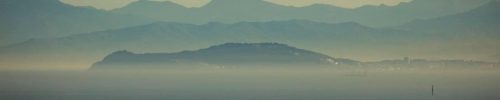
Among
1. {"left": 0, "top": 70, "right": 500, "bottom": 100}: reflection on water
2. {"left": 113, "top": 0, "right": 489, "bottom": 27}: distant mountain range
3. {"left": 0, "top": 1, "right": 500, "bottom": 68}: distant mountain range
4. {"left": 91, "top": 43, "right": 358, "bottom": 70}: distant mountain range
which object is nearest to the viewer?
{"left": 113, "top": 0, "right": 489, "bottom": 27}: distant mountain range

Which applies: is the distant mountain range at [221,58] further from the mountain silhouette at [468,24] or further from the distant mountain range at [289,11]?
the mountain silhouette at [468,24]

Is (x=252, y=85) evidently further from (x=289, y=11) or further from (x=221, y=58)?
(x=289, y=11)

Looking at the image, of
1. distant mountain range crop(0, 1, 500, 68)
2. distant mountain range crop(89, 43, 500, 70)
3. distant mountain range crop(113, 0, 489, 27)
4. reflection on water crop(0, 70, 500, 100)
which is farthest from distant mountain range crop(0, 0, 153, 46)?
reflection on water crop(0, 70, 500, 100)

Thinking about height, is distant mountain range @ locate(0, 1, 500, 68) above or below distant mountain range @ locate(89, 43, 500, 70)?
above

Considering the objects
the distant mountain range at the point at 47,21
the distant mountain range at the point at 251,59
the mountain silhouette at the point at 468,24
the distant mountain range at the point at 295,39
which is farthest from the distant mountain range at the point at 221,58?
the mountain silhouette at the point at 468,24

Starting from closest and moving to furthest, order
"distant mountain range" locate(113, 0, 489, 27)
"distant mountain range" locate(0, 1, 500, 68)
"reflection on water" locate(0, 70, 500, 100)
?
"distant mountain range" locate(113, 0, 489, 27) → "distant mountain range" locate(0, 1, 500, 68) → "reflection on water" locate(0, 70, 500, 100)

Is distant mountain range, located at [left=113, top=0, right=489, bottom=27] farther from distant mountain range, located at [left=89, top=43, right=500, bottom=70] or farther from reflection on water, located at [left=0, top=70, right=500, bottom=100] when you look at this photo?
reflection on water, located at [left=0, top=70, right=500, bottom=100]

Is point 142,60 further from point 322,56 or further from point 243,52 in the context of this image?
point 322,56
